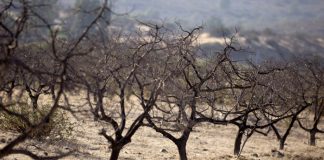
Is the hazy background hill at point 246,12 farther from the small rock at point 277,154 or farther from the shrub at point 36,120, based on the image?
the shrub at point 36,120

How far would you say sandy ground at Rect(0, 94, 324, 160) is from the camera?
14.3 m

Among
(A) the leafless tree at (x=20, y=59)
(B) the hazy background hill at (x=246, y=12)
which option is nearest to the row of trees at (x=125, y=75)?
(A) the leafless tree at (x=20, y=59)

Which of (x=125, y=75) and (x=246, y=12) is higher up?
(x=246, y=12)

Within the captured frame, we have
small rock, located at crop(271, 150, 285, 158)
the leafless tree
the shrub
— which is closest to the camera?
the leafless tree

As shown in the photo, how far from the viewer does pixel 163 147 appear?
17.1m

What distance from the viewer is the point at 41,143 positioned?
14375 millimetres

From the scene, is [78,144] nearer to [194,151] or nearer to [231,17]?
[194,151]

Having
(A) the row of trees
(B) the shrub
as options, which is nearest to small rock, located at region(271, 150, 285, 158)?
(A) the row of trees

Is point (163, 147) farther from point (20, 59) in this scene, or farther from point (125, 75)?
point (20, 59)

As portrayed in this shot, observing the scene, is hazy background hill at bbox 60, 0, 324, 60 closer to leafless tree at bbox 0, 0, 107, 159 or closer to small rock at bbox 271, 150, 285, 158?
small rock at bbox 271, 150, 285, 158

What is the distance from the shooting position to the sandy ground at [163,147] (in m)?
14.3

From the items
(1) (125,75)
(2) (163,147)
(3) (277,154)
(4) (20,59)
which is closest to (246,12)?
(2) (163,147)

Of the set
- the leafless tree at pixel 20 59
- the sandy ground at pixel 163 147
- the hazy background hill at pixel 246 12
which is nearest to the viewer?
the leafless tree at pixel 20 59

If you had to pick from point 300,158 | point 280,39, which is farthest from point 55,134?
point 280,39
